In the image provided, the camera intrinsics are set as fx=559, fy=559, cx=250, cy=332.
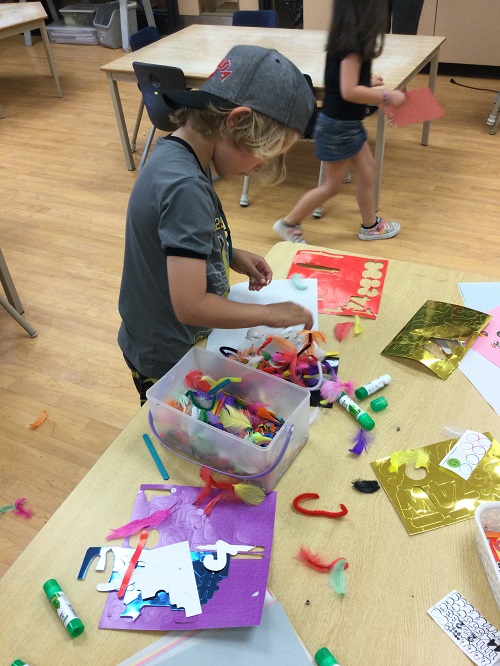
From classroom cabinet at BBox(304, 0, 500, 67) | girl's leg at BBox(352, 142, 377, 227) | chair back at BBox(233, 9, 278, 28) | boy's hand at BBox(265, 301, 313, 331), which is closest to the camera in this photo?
boy's hand at BBox(265, 301, 313, 331)

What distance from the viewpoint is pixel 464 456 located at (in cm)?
91

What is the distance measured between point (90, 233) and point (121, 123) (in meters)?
0.87

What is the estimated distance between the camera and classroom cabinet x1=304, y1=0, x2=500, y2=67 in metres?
4.18

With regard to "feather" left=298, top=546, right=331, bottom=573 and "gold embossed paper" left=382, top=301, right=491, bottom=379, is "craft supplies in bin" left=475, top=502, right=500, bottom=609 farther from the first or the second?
"gold embossed paper" left=382, top=301, right=491, bottom=379

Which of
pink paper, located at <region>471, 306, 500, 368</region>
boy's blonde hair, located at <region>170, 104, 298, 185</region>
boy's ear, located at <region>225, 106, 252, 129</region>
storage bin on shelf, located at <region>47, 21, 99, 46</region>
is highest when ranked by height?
boy's ear, located at <region>225, 106, 252, 129</region>

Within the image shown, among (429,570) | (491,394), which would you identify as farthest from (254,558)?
(491,394)

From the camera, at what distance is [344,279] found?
1.32m

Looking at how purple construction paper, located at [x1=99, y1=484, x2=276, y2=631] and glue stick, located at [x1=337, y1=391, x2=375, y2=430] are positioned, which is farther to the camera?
glue stick, located at [x1=337, y1=391, x2=375, y2=430]

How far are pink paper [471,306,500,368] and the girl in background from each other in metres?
1.46

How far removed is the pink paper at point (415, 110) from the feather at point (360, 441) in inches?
76.6

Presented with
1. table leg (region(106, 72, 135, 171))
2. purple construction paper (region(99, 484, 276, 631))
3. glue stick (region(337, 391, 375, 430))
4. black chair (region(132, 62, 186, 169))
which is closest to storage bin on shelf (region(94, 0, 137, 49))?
table leg (region(106, 72, 135, 171))

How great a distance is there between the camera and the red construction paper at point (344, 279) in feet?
4.05

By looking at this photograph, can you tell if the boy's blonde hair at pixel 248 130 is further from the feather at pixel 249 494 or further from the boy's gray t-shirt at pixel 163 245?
the feather at pixel 249 494

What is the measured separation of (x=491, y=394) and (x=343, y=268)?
19.2 inches
